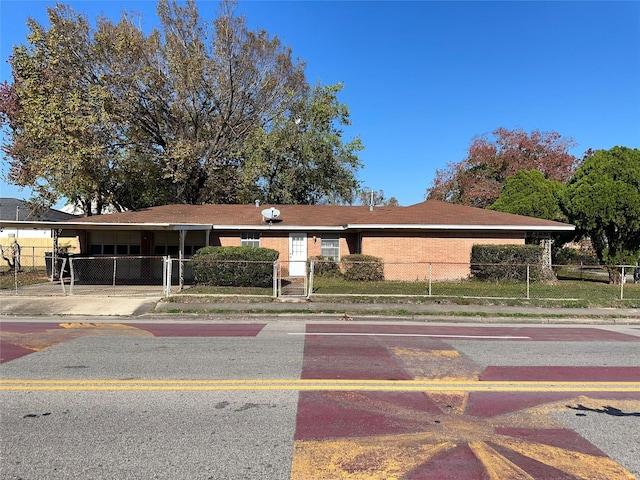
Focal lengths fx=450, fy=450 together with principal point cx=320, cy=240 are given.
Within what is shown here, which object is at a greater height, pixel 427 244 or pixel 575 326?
pixel 427 244

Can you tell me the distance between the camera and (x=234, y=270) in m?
16.2

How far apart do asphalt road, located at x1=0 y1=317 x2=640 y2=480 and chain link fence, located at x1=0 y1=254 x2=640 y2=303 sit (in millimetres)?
6532

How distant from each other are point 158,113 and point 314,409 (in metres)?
25.8

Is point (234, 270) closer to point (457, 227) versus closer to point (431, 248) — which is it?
point (431, 248)

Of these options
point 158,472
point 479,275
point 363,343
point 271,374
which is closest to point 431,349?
point 363,343

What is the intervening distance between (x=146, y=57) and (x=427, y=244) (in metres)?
18.6

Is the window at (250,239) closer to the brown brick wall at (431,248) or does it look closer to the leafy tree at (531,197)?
the brown brick wall at (431,248)

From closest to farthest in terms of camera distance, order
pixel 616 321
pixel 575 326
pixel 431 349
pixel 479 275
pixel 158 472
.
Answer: pixel 158 472 → pixel 431 349 → pixel 575 326 → pixel 616 321 → pixel 479 275

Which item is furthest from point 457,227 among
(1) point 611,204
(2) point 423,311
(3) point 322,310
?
(3) point 322,310

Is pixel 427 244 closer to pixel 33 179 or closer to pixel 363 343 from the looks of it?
pixel 363 343

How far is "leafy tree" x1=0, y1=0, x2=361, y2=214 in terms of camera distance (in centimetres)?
2273

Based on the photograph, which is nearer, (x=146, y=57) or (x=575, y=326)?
(x=575, y=326)

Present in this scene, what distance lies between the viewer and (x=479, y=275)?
19312 millimetres

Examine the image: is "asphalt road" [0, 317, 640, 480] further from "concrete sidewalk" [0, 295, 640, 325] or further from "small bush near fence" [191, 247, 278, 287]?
"small bush near fence" [191, 247, 278, 287]
